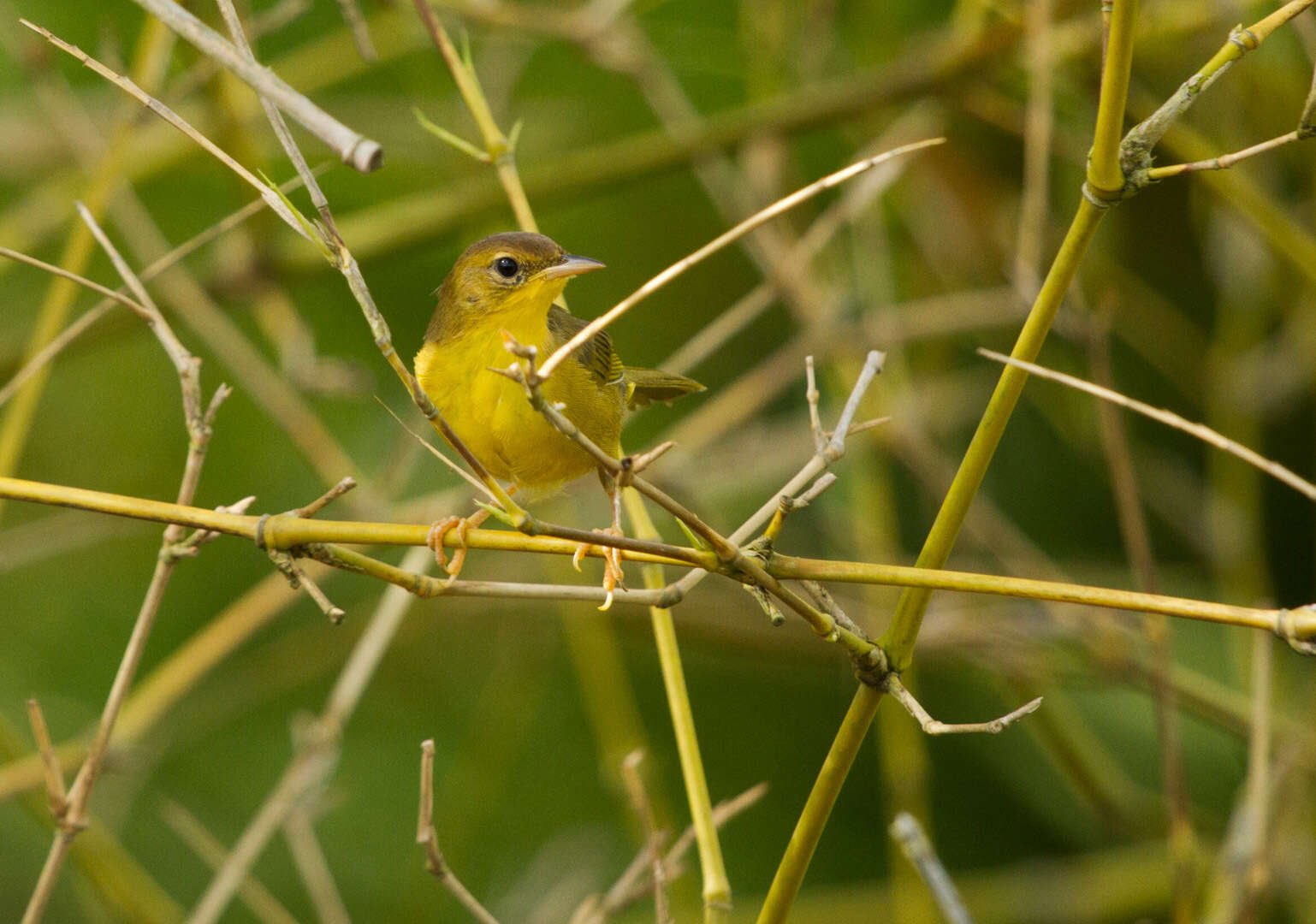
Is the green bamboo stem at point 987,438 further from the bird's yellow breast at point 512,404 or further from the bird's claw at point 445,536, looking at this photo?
the bird's yellow breast at point 512,404

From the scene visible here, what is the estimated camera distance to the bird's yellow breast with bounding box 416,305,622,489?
271 centimetres

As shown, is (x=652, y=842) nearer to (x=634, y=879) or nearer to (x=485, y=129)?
(x=634, y=879)

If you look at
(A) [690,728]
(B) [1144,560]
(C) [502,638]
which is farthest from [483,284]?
(C) [502,638]

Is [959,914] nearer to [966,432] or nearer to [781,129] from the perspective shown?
[781,129]

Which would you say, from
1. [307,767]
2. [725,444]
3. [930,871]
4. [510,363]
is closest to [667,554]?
[930,871]

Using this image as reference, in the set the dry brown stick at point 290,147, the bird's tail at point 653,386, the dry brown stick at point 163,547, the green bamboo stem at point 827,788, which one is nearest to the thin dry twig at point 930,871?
the green bamboo stem at point 827,788

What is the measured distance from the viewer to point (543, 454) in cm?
275

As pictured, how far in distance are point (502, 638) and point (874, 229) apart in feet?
6.98

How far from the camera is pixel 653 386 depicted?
A: 11.1ft

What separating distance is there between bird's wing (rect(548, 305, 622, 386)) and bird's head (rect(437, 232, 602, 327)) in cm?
11

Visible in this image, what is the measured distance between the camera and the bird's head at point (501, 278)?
9.80 feet

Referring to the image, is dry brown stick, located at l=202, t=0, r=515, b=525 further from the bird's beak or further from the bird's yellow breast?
the bird's beak

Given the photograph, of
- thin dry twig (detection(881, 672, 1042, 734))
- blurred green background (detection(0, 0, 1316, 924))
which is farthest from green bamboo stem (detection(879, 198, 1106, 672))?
blurred green background (detection(0, 0, 1316, 924))

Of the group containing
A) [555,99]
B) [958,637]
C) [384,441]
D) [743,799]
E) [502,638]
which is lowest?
[743,799]
